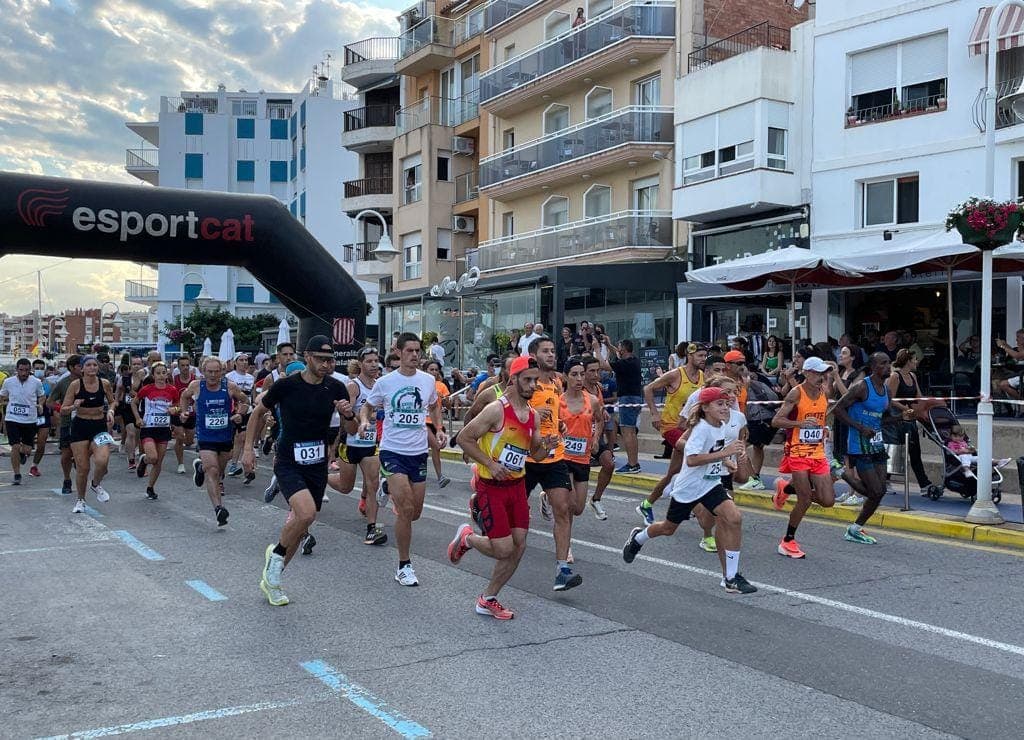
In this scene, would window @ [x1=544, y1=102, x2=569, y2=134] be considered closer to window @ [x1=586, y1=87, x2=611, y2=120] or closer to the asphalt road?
window @ [x1=586, y1=87, x2=611, y2=120]

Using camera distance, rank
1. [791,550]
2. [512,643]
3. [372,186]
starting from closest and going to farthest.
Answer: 1. [512,643]
2. [791,550]
3. [372,186]

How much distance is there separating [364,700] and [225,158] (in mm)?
75426

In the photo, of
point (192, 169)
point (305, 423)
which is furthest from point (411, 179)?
point (192, 169)

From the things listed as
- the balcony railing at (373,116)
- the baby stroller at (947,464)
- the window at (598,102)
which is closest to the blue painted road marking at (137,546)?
the baby stroller at (947,464)

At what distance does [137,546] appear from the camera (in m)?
9.14

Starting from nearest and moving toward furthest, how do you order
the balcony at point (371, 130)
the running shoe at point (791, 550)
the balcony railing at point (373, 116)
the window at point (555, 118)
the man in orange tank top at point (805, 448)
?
the running shoe at point (791, 550)
the man in orange tank top at point (805, 448)
the window at point (555, 118)
the balcony at point (371, 130)
the balcony railing at point (373, 116)

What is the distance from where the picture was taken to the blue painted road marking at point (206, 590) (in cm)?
706

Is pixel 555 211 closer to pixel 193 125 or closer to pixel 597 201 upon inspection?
pixel 597 201

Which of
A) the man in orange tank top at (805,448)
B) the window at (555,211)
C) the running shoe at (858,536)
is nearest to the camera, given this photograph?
the man in orange tank top at (805,448)

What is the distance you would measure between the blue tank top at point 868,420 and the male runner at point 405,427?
13.5 ft

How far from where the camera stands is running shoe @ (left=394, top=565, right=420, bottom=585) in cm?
744

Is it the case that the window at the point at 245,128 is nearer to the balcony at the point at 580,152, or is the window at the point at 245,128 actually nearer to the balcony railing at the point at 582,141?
the balcony railing at the point at 582,141

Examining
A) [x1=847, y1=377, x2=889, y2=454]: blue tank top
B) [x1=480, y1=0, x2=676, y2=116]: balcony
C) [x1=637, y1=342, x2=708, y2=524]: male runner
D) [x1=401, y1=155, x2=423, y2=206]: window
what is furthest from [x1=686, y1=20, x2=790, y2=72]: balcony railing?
[x1=847, y1=377, x2=889, y2=454]: blue tank top

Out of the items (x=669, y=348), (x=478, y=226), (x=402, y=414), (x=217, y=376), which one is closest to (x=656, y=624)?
(x=402, y=414)
